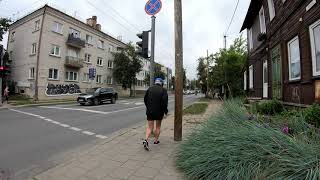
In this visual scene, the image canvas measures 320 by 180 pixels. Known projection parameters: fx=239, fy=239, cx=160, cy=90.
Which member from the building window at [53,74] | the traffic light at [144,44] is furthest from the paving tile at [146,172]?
the building window at [53,74]


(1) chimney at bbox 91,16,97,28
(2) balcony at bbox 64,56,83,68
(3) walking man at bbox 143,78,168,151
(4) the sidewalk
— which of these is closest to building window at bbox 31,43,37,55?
(2) balcony at bbox 64,56,83,68

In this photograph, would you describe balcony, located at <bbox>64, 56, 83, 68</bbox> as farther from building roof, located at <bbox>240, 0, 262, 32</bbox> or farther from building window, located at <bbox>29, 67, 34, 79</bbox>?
building roof, located at <bbox>240, 0, 262, 32</bbox>

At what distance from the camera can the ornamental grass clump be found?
2.62m

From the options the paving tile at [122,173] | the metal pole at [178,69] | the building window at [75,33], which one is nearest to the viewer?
the paving tile at [122,173]

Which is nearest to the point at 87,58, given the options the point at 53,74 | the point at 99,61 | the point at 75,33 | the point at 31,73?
the point at 99,61

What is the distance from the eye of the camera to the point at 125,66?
1564 inches

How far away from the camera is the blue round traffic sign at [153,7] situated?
6711 mm

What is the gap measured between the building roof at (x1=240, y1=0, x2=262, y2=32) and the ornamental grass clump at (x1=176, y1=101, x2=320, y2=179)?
11191 mm

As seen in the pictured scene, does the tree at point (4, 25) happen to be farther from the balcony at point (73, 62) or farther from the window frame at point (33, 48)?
the balcony at point (73, 62)

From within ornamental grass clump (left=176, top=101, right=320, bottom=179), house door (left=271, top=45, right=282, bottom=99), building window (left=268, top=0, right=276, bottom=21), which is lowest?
ornamental grass clump (left=176, top=101, right=320, bottom=179)

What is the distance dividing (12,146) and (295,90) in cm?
858

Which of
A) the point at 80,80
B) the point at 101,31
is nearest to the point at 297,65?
the point at 80,80

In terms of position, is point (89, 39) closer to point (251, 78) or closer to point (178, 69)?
point (251, 78)

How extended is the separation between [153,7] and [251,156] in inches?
203
